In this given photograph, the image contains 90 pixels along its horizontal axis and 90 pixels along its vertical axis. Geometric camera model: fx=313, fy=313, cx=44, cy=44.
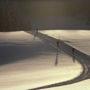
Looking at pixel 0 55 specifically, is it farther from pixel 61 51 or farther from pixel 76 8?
pixel 76 8

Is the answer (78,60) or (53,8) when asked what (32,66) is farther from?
(53,8)

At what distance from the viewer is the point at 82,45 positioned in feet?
43.2

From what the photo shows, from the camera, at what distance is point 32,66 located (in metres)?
8.91

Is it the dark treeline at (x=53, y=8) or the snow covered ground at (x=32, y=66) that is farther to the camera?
the dark treeline at (x=53, y=8)

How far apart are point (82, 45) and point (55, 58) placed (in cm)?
328

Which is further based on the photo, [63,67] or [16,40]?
[16,40]

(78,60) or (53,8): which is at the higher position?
(53,8)

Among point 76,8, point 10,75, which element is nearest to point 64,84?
point 10,75

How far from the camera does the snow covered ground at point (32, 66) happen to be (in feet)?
23.0

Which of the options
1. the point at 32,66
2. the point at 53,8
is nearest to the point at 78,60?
the point at 32,66

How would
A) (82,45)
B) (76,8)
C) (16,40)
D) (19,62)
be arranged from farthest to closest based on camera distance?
1. (76,8)
2. (16,40)
3. (82,45)
4. (19,62)

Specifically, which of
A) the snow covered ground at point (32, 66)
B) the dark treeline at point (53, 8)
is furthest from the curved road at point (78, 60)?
the dark treeline at point (53, 8)

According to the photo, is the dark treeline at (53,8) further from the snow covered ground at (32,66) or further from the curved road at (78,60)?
the snow covered ground at (32,66)

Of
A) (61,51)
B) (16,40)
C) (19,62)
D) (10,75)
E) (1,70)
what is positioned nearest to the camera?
(10,75)
